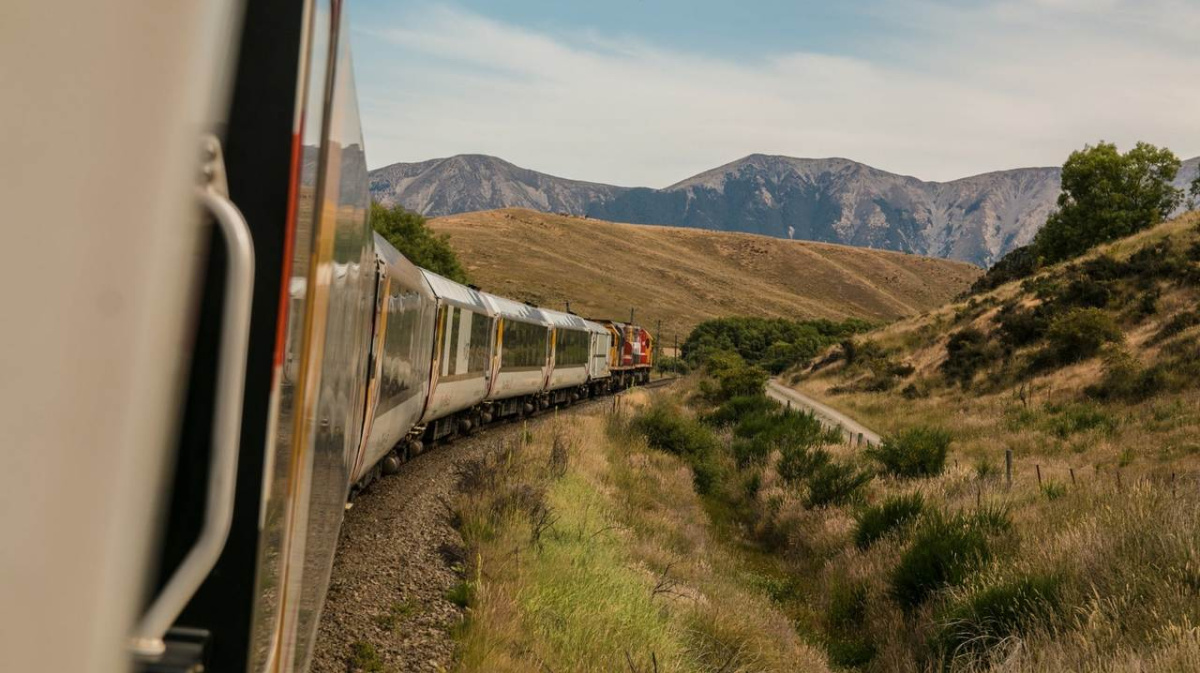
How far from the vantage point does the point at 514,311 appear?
22062 millimetres

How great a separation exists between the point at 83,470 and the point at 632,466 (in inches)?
748

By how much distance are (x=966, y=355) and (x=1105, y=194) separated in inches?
1446

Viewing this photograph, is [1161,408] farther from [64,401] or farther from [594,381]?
[64,401]

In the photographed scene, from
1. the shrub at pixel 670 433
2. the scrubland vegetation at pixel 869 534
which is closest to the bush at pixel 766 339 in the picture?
the scrubland vegetation at pixel 869 534

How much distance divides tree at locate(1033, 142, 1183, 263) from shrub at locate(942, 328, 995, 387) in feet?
98.6

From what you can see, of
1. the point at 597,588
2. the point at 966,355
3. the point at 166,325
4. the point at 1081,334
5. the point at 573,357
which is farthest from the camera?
the point at 966,355

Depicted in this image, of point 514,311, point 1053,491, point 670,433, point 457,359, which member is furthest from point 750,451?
point 1053,491

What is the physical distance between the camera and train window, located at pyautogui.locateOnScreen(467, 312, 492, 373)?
1783cm

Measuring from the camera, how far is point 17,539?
2.98 feet

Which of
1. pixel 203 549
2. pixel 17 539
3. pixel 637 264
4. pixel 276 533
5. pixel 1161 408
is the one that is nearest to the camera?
pixel 17 539

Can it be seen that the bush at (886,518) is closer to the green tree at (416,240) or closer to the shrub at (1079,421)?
the shrub at (1079,421)

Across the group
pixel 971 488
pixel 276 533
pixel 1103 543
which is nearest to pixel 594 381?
pixel 971 488

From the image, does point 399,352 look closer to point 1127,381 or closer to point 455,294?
point 455,294

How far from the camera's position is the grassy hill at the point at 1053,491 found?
27.0 ft
